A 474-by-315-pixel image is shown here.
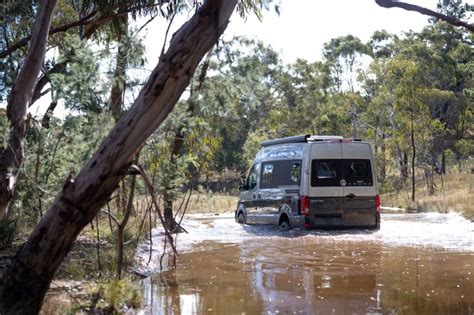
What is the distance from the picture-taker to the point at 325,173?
14297mm

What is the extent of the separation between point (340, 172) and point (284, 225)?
1.86 m

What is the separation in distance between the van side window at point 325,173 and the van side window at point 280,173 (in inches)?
16.0

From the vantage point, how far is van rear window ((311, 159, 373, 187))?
1426 cm

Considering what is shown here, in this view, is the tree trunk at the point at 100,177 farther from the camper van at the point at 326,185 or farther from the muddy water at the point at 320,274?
the camper van at the point at 326,185

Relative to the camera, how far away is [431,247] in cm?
1234

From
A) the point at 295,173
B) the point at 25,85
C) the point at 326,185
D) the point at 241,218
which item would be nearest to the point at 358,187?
the point at 326,185

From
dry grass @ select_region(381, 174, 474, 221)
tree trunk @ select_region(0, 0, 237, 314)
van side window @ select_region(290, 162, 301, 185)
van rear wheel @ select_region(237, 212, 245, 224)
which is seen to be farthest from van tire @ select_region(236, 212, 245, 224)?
tree trunk @ select_region(0, 0, 237, 314)

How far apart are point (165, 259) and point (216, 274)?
5.68 feet

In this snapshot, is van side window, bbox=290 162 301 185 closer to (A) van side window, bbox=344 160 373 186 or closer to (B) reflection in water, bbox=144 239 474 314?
(A) van side window, bbox=344 160 373 186

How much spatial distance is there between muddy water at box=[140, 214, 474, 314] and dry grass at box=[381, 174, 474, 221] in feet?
22.2

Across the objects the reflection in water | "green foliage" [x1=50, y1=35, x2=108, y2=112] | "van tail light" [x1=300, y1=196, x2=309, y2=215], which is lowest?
the reflection in water

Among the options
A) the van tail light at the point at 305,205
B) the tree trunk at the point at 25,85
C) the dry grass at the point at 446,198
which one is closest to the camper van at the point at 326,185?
the van tail light at the point at 305,205

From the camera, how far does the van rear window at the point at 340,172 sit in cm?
1426

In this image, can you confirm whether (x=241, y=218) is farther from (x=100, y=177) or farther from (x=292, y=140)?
(x=100, y=177)
